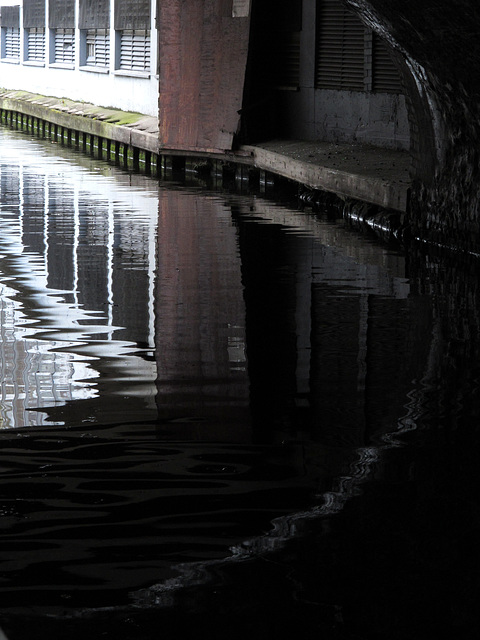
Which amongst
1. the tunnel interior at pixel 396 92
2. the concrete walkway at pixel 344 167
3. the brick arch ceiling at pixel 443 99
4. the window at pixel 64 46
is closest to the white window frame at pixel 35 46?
the window at pixel 64 46

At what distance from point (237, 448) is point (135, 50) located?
74.8 feet

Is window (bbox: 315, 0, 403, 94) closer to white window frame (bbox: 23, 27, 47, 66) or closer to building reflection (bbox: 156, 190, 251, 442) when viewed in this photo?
building reflection (bbox: 156, 190, 251, 442)

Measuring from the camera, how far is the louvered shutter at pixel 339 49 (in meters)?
18.0

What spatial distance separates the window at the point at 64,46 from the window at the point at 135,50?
4.94m

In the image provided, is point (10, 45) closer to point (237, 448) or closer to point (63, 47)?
point (63, 47)

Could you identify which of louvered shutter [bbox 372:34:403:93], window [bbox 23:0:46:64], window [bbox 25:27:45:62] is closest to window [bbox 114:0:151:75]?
window [bbox 23:0:46:64]

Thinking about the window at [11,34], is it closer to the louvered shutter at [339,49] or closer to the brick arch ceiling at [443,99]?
the louvered shutter at [339,49]

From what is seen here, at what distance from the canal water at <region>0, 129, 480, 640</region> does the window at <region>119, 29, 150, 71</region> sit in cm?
1633

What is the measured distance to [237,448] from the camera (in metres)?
4.95

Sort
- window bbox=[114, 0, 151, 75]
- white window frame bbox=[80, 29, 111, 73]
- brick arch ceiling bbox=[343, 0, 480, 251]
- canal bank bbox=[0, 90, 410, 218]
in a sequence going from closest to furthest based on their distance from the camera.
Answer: brick arch ceiling bbox=[343, 0, 480, 251] → canal bank bbox=[0, 90, 410, 218] → window bbox=[114, 0, 151, 75] → white window frame bbox=[80, 29, 111, 73]

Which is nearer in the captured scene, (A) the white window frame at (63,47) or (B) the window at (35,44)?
(A) the white window frame at (63,47)

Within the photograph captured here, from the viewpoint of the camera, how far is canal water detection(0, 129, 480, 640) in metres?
3.46

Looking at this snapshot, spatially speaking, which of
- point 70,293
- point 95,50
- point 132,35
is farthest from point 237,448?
point 95,50

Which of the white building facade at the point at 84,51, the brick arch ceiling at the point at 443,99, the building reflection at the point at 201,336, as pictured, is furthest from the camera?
the white building facade at the point at 84,51
